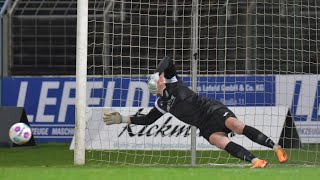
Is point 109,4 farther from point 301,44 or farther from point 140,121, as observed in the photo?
point 140,121

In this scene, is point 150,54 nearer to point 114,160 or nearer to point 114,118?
point 114,160

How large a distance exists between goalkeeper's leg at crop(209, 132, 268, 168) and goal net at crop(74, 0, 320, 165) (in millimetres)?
2142

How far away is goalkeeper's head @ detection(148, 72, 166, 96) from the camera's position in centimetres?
1059

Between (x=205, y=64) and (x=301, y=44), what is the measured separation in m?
1.89

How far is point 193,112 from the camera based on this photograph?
426 inches

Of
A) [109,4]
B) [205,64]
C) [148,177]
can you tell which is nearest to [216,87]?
[205,64]

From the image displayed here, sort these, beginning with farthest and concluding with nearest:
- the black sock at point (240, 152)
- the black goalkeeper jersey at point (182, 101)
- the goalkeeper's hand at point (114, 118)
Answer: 1. the goalkeeper's hand at point (114, 118)
2. the black goalkeeper jersey at point (182, 101)
3. the black sock at point (240, 152)

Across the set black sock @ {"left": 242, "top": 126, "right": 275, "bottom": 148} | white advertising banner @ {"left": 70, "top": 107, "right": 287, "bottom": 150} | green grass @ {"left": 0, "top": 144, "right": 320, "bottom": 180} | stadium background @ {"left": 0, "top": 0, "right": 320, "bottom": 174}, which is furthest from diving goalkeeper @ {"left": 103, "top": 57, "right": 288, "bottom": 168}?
white advertising banner @ {"left": 70, "top": 107, "right": 287, "bottom": 150}

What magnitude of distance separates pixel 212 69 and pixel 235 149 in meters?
4.11

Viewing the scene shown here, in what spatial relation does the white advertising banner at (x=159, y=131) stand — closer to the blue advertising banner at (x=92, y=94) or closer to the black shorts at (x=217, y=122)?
the blue advertising banner at (x=92, y=94)

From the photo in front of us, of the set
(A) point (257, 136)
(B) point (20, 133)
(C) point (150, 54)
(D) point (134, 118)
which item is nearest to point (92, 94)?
(C) point (150, 54)

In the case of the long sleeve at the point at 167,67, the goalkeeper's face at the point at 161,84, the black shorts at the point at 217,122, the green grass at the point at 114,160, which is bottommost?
the green grass at the point at 114,160

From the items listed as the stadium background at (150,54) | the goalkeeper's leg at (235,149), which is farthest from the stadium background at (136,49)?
the goalkeeper's leg at (235,149)

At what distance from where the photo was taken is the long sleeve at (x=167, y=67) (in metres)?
10.5
